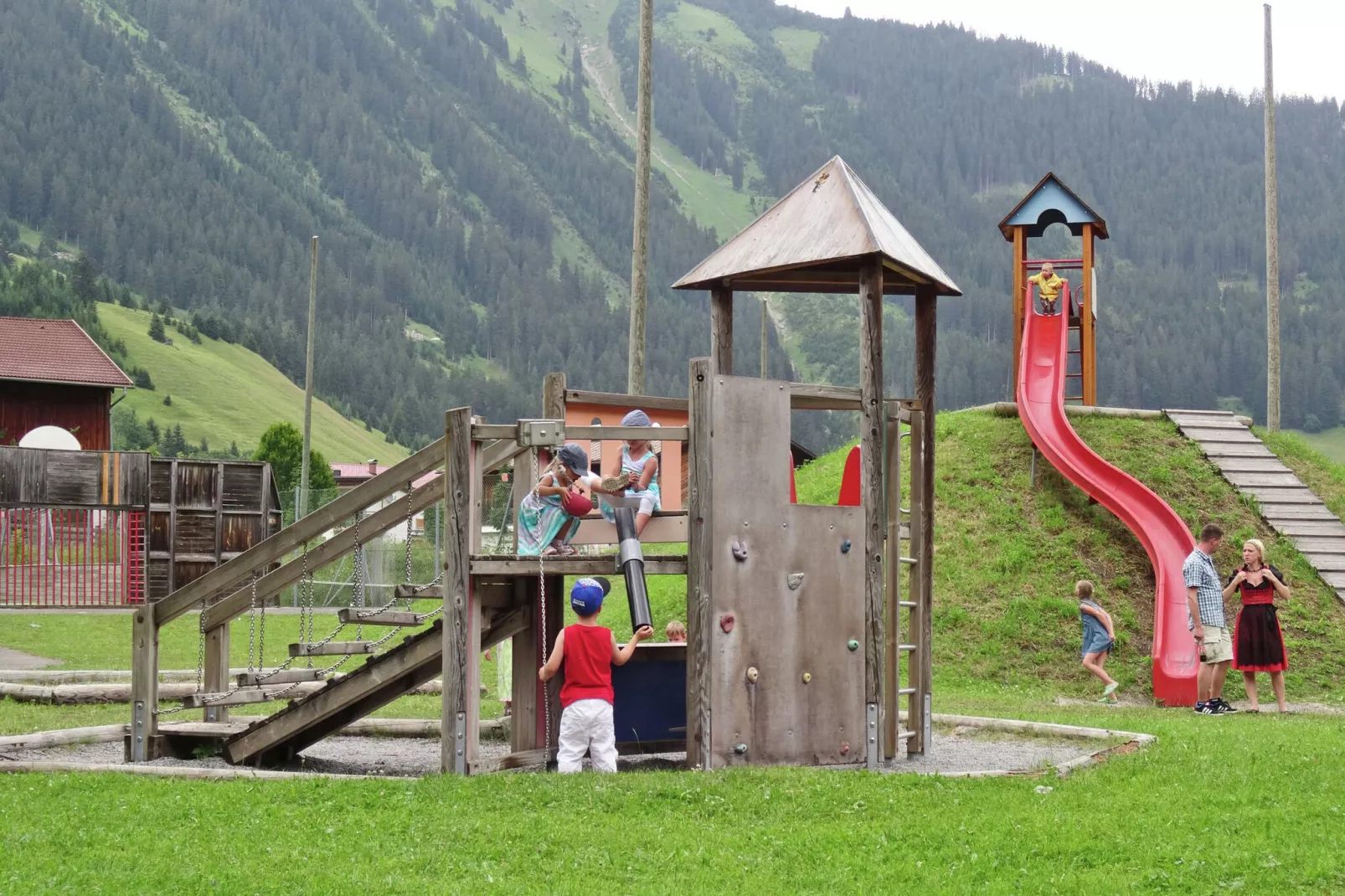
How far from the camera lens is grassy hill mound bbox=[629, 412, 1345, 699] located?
845 inches

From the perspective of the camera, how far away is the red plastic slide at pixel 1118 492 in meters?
20.5

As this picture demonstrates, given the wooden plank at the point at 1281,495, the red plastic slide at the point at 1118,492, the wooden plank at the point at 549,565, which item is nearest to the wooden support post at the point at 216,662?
the wooden plank at the point at 549,565

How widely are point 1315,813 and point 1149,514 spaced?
14.7 metres

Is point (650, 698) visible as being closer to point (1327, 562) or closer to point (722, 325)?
point (722, 325)

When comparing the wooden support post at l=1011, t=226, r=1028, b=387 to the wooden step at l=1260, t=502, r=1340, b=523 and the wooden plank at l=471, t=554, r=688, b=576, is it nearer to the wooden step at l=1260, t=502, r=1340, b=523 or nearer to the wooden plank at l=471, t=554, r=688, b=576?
the wooden step at l=1260, t=502, r=1340, b=523

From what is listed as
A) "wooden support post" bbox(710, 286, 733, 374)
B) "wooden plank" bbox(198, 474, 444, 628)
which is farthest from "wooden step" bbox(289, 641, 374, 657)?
"wooden support post" bbox(710, 286, 733, 374)

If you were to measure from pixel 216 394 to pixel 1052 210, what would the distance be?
111 metres

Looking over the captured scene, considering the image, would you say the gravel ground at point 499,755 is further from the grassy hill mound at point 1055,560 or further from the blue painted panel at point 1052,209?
the blue painted panel at point 1052,209

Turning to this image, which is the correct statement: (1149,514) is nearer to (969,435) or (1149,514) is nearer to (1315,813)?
(969,435)

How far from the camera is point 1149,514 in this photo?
78.4 feet

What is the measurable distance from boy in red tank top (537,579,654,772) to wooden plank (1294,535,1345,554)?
15973mm

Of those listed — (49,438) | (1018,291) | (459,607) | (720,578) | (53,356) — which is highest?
(53,356)

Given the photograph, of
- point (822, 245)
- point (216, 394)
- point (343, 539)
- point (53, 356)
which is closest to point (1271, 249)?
point (822, 245)

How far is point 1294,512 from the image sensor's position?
2534 cm
